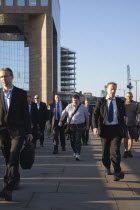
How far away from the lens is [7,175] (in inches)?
229

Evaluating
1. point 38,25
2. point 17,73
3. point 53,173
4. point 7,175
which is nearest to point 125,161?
point 53,173

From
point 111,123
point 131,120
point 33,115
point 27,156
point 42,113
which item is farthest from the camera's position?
point 42,113

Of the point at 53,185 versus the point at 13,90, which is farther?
the point at 53,185

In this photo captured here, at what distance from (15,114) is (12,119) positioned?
3.5 inches

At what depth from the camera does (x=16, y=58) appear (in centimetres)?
8150

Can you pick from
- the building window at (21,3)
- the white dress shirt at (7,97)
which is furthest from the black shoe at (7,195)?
the building window at (21,3)

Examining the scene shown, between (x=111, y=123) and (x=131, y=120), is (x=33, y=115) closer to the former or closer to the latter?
(x=131, y=120)

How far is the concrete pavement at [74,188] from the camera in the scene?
18.0ft

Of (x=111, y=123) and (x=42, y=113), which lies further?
(x=42, y=113)

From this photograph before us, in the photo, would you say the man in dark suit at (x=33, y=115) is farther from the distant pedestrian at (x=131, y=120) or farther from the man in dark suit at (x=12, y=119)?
the man in dark suit at (x=12, y=119)

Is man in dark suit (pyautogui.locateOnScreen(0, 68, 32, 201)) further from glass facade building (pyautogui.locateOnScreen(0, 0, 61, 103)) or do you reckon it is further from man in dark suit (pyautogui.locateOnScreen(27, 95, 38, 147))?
glass facade building (pyautogui.locateOnScreen(0, 0, 61, 103))

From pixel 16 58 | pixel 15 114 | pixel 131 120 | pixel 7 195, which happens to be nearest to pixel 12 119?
pixel 15 114

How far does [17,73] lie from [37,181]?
74.0m

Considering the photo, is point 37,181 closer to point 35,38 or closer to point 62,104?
point 62,104
